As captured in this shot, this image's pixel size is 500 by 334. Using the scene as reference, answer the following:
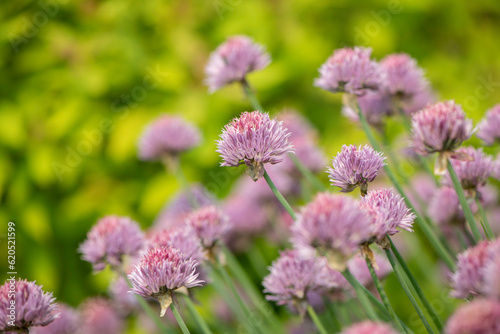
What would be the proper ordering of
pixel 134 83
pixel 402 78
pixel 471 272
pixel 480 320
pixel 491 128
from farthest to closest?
pixel 134 83 → pixel 402 78 → pixel 491 128 → pixel 471 272 → pixel 480 320

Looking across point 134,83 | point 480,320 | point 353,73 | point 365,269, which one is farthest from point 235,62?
point 134,83

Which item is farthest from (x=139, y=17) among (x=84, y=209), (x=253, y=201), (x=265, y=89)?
(x=253, y=201)

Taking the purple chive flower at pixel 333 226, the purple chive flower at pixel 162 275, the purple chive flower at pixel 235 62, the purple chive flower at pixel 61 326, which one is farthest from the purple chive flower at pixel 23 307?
the purple chive flower at pixel 235 62

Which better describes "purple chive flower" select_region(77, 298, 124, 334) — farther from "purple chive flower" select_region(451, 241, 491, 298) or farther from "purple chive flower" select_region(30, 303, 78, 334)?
"purple chive flower" select_region(451, 241, 491, 298)

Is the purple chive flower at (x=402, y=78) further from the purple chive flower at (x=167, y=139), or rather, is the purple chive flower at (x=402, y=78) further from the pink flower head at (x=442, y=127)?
the purple chive flower at (x=167, y=139)

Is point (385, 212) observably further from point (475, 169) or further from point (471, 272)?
point (475, 169)
